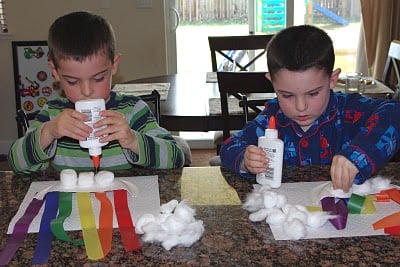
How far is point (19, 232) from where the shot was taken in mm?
994

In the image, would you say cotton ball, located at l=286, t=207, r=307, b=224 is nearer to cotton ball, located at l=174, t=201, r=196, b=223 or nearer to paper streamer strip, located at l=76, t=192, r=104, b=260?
cotton ball, located at l=174, t=201, r=196, b=223

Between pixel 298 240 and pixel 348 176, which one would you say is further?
pixel 348 176

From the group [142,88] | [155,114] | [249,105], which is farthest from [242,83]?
[142,88]

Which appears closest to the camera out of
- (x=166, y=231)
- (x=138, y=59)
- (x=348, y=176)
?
(x=166, y=231)

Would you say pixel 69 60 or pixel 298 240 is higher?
pixel 69 60

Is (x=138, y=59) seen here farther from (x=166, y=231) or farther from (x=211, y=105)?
(x=166, y=231)

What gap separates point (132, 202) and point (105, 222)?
0.35ft

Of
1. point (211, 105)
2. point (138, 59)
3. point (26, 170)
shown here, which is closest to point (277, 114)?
point (26, 170)

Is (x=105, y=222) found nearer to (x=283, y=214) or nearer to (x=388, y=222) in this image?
(x=283, y=214)

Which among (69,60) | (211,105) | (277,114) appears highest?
(69,60)

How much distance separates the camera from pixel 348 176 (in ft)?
3.61

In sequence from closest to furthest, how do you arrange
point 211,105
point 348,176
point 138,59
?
point 348,176 → point 211,105 → point 138,59

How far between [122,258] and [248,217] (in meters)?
0.27

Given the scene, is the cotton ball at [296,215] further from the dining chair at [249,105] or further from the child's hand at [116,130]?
the dining chair at [249,105]
